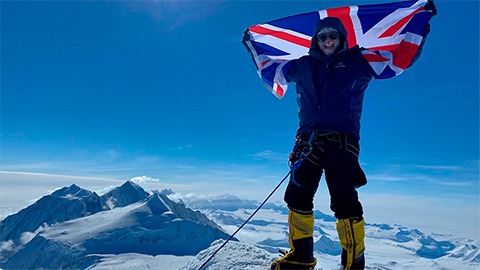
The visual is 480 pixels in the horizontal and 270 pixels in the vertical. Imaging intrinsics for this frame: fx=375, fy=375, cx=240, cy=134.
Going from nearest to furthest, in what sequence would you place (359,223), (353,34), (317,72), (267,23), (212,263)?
1. (359,223)
2. (317,72)
3. (353,34)
4. (267,23)
5. (212,263)

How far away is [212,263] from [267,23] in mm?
7505

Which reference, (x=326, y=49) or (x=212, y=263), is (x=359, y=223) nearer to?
(x=326, y=49)

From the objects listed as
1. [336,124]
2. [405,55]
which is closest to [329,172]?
[336,124]

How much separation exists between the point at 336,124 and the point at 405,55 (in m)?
1.83

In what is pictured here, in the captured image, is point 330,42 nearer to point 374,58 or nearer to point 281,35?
point 374,58

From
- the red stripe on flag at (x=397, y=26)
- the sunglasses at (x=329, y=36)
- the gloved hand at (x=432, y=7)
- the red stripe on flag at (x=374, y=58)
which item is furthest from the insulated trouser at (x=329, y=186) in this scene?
the gloved hand at (x=432, y=7)

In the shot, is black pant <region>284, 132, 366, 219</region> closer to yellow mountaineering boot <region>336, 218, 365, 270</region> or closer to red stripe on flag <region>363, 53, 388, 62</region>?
yellow mountaineering boot <region>336, 218, 365, 270</region>

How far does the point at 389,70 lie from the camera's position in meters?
6.35

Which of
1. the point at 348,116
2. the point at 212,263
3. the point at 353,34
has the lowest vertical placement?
the point at 212,263

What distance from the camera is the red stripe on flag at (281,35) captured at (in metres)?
8.08

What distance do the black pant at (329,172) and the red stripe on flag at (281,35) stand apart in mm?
2783

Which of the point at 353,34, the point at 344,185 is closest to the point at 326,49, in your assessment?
the point at 353,34

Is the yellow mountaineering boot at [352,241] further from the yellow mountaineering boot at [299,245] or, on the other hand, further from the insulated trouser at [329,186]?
the yellow mountaineering boot at [299,245]

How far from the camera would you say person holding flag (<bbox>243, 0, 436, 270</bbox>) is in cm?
563
